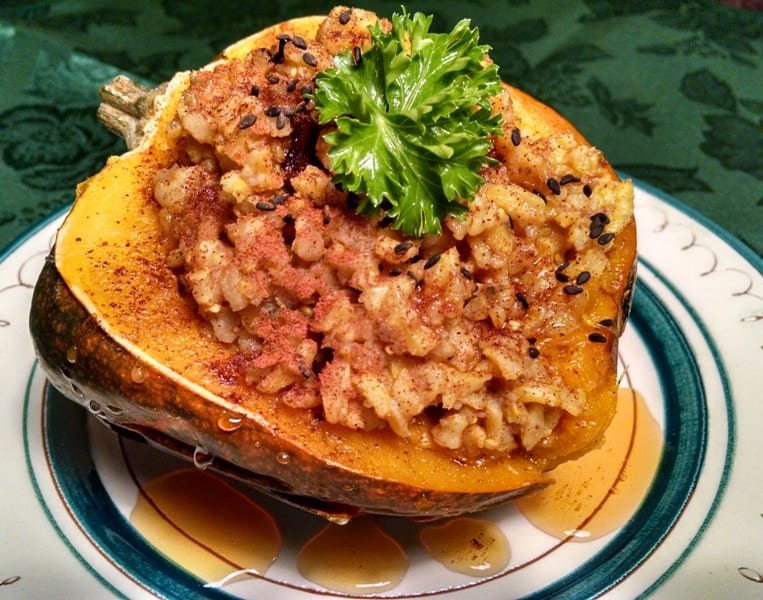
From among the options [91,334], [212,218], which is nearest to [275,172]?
[212,218]

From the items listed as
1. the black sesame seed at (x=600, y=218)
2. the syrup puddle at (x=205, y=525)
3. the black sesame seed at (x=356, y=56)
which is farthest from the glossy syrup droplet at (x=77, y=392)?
the black sesame seed at (x=600, y=218)

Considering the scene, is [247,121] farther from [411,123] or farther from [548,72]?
[548,72]

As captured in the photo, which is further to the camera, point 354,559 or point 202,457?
point 354,559

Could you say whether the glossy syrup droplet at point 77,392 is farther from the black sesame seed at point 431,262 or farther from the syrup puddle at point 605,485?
the syrup puddle at point 605,485

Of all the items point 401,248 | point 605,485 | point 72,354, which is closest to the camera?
point 401,248

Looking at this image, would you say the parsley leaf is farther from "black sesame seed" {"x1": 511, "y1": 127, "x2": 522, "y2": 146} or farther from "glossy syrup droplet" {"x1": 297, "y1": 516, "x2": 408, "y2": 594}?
"glossy syrup droplet" {"x1": 297, "y1": 516, "x2": 408, "y2": 594}

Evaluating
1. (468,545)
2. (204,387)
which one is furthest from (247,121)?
(468,545)
